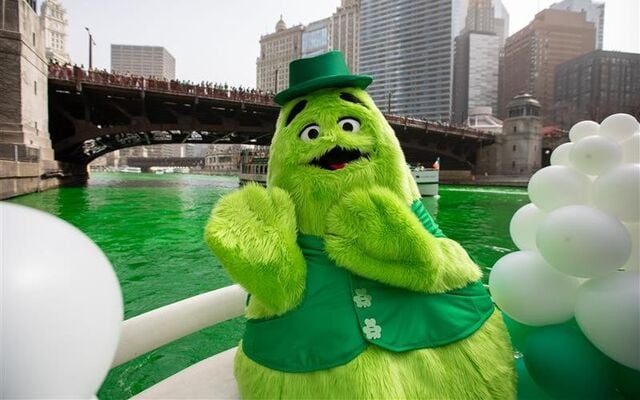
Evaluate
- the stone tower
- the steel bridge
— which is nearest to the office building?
the stone tower

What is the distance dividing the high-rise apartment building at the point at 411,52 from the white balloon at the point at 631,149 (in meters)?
79.1

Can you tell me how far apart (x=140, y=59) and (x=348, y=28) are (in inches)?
1684

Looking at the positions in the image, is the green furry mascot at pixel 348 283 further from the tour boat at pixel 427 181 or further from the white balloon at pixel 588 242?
the tour boat at pixel 427 181

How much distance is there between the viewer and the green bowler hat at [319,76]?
52.8 inches

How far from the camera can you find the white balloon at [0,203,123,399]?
1.80 ft

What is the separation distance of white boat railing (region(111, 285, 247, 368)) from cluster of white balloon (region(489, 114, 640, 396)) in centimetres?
123

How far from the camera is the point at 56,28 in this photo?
53.4 metres

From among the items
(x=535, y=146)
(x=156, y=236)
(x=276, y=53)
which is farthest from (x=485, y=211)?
(x=276, y=53)

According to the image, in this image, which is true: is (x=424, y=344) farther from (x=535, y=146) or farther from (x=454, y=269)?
(x=535, y=146)

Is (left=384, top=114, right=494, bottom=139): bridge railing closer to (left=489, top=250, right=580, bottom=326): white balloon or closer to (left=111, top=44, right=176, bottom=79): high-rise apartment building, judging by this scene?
(left=489, top=250, right=580, bottom=326): white balloon

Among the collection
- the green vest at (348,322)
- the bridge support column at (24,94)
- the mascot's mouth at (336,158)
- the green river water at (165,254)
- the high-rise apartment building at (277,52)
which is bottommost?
the green river water at (165,254)

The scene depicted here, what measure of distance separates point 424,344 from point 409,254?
0.27 m

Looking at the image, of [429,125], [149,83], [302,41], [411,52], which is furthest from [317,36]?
[149,83]

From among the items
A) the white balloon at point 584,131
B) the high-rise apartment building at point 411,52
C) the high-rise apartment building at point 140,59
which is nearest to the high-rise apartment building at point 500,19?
the high-rise apartment building at point 411,52
